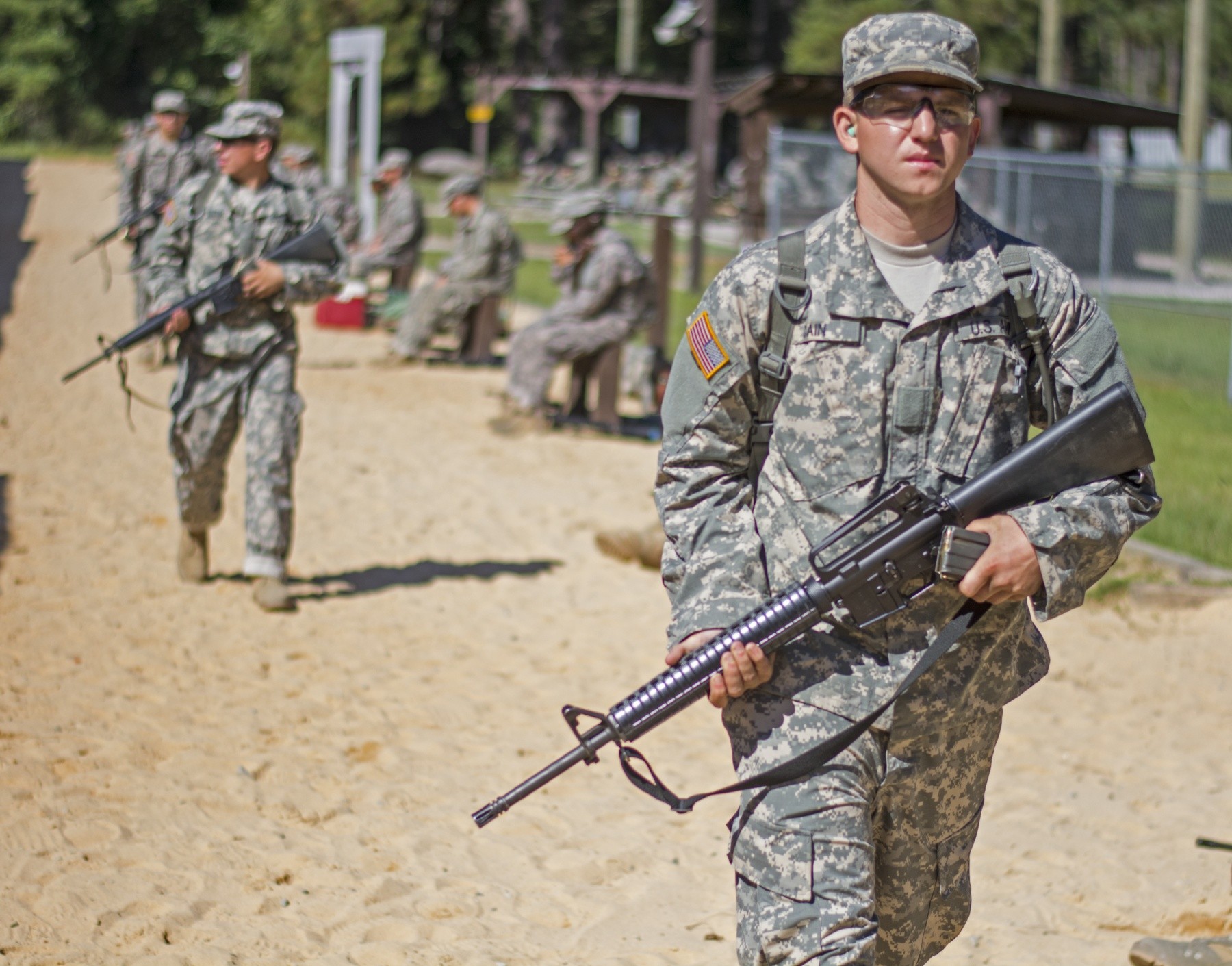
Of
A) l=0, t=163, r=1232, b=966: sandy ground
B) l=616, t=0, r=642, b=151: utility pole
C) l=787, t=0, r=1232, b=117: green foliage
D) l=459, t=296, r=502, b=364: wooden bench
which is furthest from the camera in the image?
l=616, t=0, r=642, b=151: utility pole

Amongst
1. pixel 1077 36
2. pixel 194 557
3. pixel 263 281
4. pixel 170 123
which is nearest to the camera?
pixel 263 281

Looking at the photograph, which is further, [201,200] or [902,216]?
[201,200]

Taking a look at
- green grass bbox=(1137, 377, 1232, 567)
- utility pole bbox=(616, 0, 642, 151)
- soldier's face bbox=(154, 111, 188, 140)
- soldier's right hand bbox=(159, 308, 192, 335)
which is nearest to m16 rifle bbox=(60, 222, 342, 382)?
soldier's right hand bbox=(159, 308, 192, 335)

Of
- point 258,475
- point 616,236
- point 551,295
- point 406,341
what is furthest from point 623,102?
point 258,475

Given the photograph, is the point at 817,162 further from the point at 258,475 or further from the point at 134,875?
the point at 134,875

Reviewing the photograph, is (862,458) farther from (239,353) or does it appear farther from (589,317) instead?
(589,317)

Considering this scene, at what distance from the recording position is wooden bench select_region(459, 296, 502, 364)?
14289 millimetres

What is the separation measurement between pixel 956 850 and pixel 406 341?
11.7 metres

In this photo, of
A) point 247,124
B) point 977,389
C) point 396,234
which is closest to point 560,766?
point 977,389

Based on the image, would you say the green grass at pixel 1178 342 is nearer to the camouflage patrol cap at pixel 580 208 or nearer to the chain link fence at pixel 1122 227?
the chain link fence at pixel 1122 227

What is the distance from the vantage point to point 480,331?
47.1 ft

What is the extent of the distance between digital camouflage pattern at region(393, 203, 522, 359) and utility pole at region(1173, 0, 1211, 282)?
8160 millimetres

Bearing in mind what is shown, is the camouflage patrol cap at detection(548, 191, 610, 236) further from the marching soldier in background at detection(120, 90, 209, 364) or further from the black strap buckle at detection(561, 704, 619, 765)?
the black strap buckle at detection(561, 704, 619, 765)

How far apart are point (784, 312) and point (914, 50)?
1.73ft
